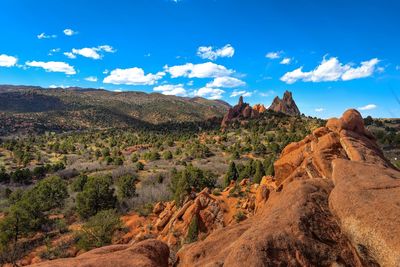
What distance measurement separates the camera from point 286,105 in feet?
500

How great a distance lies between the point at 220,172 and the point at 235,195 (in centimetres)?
2642

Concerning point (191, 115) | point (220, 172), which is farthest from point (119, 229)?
point (191, 115)

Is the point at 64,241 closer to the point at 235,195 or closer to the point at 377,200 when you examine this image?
the point at 235,195

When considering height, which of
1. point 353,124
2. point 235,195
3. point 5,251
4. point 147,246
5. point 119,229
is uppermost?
point 353,124

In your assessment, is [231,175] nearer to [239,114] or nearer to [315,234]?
[315,234]

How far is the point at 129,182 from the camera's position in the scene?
48188 mm

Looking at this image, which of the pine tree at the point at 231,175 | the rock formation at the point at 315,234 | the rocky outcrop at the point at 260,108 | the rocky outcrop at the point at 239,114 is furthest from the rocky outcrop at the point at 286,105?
the rock formation at the point at 315,234

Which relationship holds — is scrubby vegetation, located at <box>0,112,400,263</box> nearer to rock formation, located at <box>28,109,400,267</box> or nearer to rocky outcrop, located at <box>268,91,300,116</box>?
rock formation, located at <box>28,109,400,267</box>

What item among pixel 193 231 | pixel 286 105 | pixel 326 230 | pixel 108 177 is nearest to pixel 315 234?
pixel 326 230

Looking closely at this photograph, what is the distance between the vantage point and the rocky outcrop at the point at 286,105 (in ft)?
485

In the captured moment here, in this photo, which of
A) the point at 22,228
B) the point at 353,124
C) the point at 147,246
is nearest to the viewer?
the point at 147,246

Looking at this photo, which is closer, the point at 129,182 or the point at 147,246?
the point at 147,246

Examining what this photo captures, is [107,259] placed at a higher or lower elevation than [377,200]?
lower

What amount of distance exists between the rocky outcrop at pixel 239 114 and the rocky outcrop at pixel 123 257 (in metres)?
115
